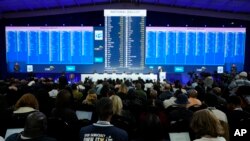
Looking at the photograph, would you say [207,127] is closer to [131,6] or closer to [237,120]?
[237,120]

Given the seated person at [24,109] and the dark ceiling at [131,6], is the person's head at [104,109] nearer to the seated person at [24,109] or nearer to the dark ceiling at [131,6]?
the seated person at [24,109]

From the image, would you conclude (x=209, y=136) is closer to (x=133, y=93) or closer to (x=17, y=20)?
(x=133, y=93)

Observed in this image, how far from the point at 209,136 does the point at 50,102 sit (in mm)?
4110

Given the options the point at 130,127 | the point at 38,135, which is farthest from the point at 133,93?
the point at 38,135

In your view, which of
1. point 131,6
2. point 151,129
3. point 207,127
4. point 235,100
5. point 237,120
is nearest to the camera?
point 151,129

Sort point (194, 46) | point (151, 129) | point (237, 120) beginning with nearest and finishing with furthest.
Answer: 1. point (151, 129)
2. point (237, 120)
3. point (194, 46)

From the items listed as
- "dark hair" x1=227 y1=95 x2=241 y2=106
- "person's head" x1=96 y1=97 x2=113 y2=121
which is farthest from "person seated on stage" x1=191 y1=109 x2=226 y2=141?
"dark hair" x1=227 y1=95 x2=241 y2=106

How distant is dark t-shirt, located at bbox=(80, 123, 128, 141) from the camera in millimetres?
2906

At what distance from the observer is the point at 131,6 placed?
17.6m

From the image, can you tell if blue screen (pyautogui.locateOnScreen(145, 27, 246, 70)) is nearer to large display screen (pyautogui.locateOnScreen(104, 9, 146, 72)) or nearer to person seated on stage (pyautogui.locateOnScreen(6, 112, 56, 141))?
large display screen (pyautogui.locateOnScreen(104, 9, 146, 72))

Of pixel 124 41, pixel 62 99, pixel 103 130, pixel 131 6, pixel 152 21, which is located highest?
pixel 131 6

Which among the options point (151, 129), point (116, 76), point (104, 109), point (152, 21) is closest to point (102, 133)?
point (104, 109)

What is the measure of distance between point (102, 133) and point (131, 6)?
15.2 meters

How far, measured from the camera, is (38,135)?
8.68 ft
